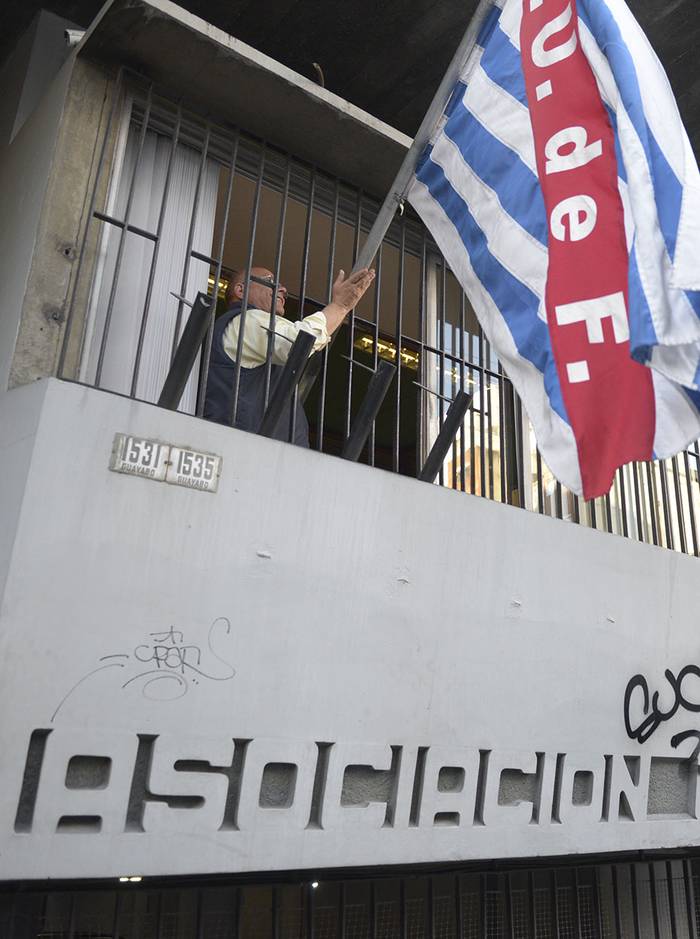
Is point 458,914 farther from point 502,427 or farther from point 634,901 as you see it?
point 502,427

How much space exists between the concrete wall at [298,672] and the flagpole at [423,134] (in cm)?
110

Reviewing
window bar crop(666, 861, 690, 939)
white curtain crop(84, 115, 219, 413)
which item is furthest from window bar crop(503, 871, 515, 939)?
white curtain crop(84, 115, 219, 413)

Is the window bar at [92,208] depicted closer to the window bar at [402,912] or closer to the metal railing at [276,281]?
the metal railing at [276,281]

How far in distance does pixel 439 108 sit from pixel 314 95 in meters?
1.07

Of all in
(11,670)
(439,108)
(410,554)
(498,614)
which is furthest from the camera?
(498,614)

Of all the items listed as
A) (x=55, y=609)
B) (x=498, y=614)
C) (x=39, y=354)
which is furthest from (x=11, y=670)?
(x=498, y=614)

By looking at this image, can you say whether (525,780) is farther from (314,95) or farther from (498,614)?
(314,95)

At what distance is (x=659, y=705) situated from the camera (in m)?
5.10

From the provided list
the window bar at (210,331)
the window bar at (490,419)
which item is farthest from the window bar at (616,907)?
the window bar at (210,331)

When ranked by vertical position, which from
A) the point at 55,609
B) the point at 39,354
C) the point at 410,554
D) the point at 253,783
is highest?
the point at 39,354

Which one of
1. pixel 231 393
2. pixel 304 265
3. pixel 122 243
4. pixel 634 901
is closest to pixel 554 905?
pixel 634 901

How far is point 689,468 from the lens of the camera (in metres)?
6.64

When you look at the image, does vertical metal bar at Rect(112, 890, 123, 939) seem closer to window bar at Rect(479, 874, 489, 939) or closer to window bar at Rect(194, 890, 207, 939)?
window bar at Rect(194, 890, 207, 939)

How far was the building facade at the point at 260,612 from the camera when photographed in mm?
3242
